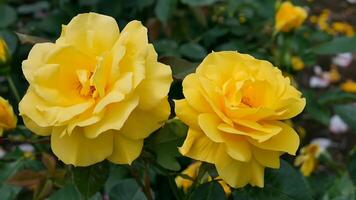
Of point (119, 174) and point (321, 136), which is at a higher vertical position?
point (119, 174)

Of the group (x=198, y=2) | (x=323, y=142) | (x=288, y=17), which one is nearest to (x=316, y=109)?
(x=288, y=17)

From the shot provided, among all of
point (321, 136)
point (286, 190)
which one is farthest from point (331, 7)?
point (286, 190)

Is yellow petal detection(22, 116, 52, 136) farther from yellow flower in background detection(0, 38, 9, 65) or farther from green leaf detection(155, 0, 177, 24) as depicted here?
green leaf detection(155, 0, 177, 24)

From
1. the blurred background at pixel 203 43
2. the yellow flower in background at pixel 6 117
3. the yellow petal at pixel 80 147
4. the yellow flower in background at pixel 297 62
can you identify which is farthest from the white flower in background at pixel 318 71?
the yellow petal at pixel 80 147

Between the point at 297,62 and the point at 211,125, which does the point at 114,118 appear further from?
the point at 297,62

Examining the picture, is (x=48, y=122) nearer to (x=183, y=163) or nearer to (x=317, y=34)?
(x=183, y=163)

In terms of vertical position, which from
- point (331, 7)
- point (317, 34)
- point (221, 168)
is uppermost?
point (221, 168)

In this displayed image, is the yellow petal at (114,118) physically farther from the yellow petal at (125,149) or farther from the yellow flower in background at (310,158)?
the yellow flower in background at (310,158)

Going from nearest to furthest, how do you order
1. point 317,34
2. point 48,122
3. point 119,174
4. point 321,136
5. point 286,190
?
point 48,122, point 286,190, point 119,174, point 317,34, point 321,136
